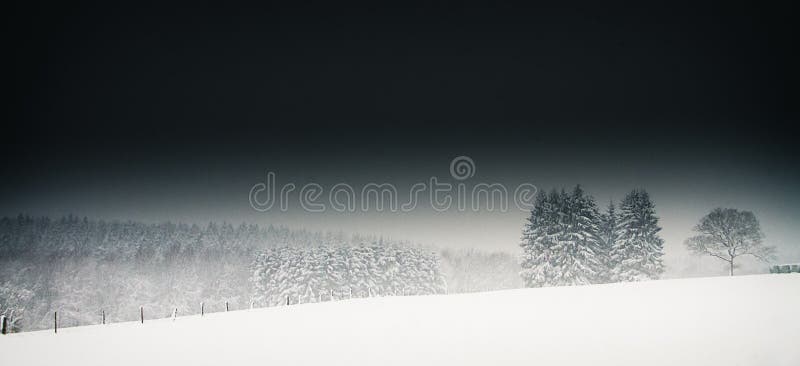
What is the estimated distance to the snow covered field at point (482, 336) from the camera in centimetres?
1254

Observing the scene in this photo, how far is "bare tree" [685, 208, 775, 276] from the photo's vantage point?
161 ft

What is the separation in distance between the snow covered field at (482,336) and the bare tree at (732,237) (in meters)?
28.3

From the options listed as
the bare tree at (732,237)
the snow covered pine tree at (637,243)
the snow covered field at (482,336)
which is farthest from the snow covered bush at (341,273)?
the snow covered field at (482,336)

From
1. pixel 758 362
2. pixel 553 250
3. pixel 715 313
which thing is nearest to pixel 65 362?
pixel 758 362

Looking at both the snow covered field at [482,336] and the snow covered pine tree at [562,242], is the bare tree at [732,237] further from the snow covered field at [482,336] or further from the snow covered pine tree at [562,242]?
the snow covered field at [482,336]

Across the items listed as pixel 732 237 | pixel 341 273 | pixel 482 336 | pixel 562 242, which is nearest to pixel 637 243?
pixel 562 242

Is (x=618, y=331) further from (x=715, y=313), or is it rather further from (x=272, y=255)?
(x=272, y=255)

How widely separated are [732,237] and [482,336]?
47427 mm

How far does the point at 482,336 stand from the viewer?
15.5 metres

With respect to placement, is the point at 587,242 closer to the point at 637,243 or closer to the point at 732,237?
the point at 637,243

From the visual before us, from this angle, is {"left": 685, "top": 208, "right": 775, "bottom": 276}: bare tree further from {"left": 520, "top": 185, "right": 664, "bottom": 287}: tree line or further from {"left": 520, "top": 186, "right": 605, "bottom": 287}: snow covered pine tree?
{"left": 520, "top": 186, "right": 605, "bottom": 287}: snow covered pine tree

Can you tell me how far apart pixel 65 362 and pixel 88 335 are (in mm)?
7065

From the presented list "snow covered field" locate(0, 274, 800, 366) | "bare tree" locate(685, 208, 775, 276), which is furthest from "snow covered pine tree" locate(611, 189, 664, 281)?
"snow covered field" locate(0, 274, 800, 366)

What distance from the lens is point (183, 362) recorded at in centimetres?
1352
